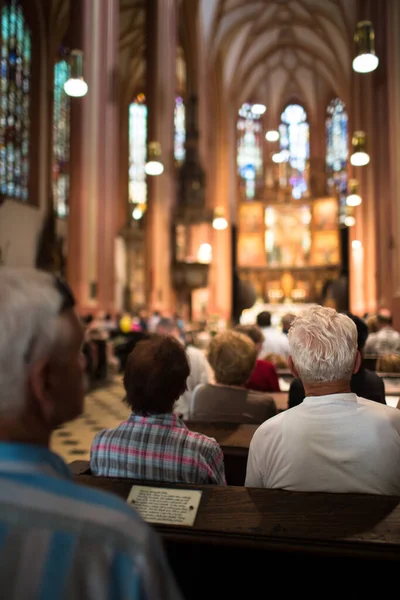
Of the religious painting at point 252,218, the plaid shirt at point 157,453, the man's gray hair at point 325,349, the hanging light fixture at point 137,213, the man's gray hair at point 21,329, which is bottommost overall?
the plaid shirt at point 157,453

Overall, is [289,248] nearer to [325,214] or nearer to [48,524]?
[325,214]

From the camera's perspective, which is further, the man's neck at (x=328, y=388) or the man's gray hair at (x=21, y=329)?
the man's neck at (x=328, y=388)

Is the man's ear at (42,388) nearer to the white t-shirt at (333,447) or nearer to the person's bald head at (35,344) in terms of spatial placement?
the person's bald head at (35,344)

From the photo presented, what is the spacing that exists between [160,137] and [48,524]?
57.5ft

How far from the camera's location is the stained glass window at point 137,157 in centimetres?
2839

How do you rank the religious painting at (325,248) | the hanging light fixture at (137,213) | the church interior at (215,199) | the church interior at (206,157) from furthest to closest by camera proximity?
the religious painting at (325,248)
the hanging light fixture at (137,213)
the church interior at (206,157)
the church interior at (215,199)

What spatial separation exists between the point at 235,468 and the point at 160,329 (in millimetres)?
4931

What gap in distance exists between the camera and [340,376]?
192 centimetres

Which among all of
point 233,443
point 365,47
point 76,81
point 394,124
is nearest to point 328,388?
point 233,443

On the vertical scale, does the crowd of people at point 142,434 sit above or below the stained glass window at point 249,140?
below

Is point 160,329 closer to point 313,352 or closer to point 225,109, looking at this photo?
point 313,352

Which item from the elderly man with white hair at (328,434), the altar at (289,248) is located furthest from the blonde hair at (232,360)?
the altar at (289,248)

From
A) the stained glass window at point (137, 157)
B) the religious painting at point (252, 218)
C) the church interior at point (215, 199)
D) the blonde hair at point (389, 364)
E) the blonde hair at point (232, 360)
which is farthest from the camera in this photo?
the religious painting at point (252, 218)

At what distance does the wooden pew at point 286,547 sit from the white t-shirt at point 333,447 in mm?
299
